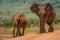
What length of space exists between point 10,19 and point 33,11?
92 centimetres

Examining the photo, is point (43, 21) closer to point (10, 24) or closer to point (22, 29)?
point (22, 29)

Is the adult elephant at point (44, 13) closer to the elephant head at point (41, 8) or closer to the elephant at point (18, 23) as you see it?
the elephant head at point (41, 8)

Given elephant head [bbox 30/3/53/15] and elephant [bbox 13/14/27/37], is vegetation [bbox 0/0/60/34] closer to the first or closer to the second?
elephant head [bbox 30/3/53/15]

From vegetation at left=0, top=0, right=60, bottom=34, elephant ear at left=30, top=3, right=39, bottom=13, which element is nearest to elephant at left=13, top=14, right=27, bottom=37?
elephant ear at left=30, top=3, right=39, bottom=13

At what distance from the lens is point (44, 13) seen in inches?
340

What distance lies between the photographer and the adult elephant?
867cm

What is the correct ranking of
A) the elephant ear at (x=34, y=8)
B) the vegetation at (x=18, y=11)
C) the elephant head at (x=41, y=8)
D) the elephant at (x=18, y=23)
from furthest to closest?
1. the vegetation at (x=18, y=11)
2. the elephant ear at (x=34, y=8)
3. the elephant head at (x=41, y=8)
4. the elephant at (x=18, y=23)

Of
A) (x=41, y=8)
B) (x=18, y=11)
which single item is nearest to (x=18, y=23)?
(x=41, y=8)

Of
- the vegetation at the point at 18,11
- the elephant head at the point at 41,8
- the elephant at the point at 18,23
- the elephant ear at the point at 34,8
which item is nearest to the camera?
the elephant at the point at 18,23

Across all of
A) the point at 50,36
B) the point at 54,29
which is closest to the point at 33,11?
the point at 54,29

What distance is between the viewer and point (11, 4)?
9844mm

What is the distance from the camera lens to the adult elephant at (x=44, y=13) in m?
8.67

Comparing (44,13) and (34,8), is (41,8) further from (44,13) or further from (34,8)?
(34,8)

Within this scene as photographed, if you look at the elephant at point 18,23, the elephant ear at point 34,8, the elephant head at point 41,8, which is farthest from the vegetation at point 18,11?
the elephant at point 18,23
